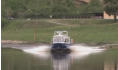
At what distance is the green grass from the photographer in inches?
3258

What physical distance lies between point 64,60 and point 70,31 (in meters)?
37.9

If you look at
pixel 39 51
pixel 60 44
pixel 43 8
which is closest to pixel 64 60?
pixel 60 44

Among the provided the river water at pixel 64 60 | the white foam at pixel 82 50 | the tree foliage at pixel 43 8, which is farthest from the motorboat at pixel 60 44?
the tree foliage at pixel 43 8

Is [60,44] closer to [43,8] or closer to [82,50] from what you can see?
[82,50]

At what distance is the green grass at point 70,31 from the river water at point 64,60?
36.1 feet

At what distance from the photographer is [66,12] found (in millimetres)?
133125

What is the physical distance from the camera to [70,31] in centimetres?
9462

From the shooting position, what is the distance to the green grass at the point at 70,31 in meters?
82.8

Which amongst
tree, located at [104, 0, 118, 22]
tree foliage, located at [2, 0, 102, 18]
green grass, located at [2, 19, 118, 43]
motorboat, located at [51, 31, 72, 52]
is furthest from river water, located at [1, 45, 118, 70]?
tree foliage, located at [2, 0, 102, 18]

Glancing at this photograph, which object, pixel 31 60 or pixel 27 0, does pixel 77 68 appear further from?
pixel 27 0

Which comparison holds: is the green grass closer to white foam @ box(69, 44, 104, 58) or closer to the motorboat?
white foam @ box(69, 44, 104, 58)

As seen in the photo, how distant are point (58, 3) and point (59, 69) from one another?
8846 cm

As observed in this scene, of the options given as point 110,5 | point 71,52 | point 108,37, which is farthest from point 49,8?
point 71,52

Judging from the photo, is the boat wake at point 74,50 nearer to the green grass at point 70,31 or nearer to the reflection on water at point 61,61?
the reflection on water at point 61,61
